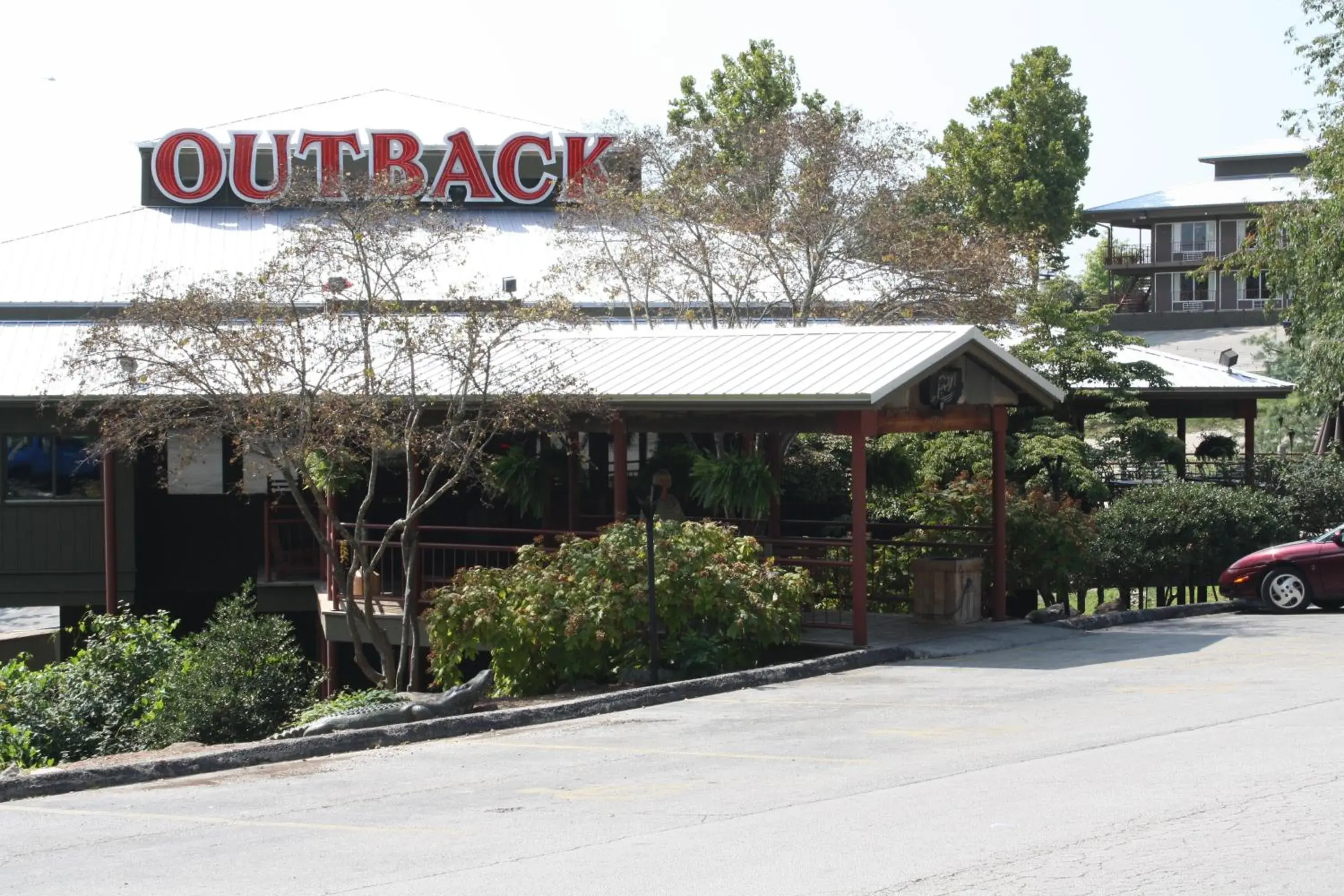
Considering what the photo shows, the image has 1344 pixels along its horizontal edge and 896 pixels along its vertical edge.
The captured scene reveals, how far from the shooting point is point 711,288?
25.3 m

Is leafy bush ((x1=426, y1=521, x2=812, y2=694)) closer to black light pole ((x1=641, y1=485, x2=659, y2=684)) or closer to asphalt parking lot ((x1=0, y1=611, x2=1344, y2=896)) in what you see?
black light pole ((x1=641, y1=485, x2=659, y2=684))

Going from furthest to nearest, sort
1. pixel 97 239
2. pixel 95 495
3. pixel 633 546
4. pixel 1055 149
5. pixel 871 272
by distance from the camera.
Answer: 1. pixel 1055 149
2. pixel 97 239
3. pixel 871 272
4. pixel 95 495
5. pixel 633 546

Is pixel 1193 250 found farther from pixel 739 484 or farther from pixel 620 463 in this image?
pixel 739 484

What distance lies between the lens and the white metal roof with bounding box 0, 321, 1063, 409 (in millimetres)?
16797

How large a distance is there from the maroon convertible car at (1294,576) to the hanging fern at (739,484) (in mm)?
7106

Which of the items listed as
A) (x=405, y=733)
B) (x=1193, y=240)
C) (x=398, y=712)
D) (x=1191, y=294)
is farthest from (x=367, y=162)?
(x=1191, y=294)

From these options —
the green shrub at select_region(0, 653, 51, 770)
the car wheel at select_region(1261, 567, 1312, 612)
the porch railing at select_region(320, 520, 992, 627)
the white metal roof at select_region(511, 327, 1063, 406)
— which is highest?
the white metal roof at select_region(511, 327, 1063, 406)

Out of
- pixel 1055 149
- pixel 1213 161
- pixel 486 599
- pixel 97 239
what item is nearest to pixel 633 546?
pixel 486 599

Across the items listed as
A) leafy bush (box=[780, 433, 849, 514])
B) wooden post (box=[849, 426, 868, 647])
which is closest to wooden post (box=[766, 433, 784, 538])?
leafy bush (box=[780, 433, 849, 514])

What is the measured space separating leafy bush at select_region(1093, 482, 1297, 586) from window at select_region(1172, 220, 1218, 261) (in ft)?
172

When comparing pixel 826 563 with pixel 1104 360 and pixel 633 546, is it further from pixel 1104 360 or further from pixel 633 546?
pixel 1104 360

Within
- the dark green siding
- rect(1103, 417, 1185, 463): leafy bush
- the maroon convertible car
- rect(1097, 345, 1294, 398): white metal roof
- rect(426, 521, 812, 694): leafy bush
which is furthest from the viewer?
rect(1097, 345, 1294, 398): white metal roof

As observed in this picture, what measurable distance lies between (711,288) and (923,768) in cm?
1554

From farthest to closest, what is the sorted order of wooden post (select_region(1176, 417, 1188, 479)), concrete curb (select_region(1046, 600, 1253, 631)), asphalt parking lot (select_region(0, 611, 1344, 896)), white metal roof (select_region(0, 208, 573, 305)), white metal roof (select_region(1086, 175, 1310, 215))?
white metal roof (select_region(1086, 175, 1310, 215)) < white metal roof (select_region(0, 208, 573, 305)) < wooden post (select_region(1176, 417, 1188, 479)) < concrete curb (select_region(1046, 600, 1253, 631)) < asphalt parking lot (select_region(0, 611, 1344, 896))
